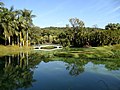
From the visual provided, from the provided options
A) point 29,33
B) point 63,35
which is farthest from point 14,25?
point 63,35

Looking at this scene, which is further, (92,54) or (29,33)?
(29,33)

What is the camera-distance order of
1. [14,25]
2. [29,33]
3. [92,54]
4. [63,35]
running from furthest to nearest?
1. [63,35]
2. [29,33]
3. [14,25]
4. [92,54]

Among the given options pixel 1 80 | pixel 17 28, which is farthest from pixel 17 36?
pixel 1 80

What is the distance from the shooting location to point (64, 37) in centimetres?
10512

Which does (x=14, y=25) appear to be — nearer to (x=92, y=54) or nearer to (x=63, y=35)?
(x=92, y=54)

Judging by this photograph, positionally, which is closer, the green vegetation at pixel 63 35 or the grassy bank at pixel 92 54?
the grassy bank at pixel 92 54

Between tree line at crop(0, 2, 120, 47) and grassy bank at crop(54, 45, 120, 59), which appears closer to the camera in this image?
grassy bank at crop(54, 45, 120, 59)

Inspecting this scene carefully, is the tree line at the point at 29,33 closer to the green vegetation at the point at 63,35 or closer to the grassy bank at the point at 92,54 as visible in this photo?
the green vegetation at the point at 63,35

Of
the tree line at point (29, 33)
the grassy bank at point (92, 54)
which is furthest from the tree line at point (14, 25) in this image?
the grassy bank at point (92, 54)

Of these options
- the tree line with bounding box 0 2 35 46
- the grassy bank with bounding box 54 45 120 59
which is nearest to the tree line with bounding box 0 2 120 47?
the tree line with bounding box 0 2 35 46

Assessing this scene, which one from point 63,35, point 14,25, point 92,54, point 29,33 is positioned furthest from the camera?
point 63,35

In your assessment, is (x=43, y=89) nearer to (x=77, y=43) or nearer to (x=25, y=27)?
(x=25, y=27)

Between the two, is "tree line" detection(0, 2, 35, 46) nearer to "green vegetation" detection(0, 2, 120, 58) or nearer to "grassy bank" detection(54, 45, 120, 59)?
"green vegetation" detection(0, 2, 120, 58)

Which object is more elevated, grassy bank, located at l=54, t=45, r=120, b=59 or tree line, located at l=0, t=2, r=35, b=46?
tree line, located at l=0, t=2, r=35, b=46
